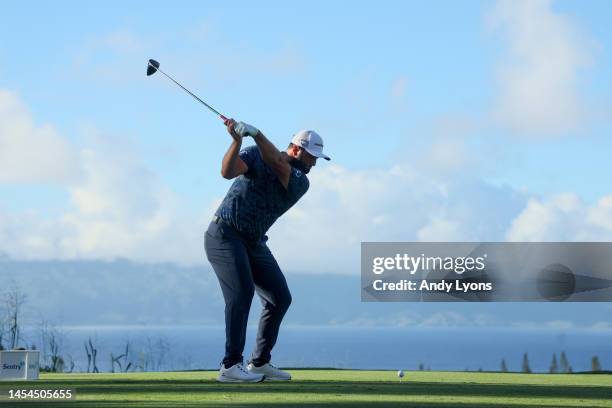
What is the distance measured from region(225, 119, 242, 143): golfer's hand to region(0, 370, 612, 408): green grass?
193 centimetres

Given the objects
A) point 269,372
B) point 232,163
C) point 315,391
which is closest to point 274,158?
point 232,163

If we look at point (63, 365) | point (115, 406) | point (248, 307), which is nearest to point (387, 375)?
point (248, 307)

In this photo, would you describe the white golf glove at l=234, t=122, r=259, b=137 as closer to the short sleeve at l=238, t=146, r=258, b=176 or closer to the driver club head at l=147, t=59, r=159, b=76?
the short sleeve at l=238, t=146, r=258, b=176

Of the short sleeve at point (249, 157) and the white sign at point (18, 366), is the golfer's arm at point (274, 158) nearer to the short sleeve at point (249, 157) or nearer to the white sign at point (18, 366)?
the short sleeve at point (249, 157)

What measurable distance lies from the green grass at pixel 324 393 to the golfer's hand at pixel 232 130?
6.34 feet

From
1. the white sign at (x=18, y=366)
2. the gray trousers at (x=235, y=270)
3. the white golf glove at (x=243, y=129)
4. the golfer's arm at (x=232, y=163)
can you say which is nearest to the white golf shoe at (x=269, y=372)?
the gray trousers at (x=235, y=270)

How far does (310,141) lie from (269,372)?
7.09 feet

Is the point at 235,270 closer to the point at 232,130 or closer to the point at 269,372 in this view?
the point at 269,372

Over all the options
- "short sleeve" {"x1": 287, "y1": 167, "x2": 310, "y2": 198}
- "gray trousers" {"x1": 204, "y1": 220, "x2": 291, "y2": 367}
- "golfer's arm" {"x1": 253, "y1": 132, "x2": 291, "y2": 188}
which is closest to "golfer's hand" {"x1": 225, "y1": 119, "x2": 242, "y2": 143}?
"golfer's arm" {"x1": 253, "y1": 132, "x2": 291, "y2": 188}

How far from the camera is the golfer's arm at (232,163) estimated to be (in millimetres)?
9438

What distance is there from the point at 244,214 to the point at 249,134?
36.1 inches

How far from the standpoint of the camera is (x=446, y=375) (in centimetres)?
Answer: 1338

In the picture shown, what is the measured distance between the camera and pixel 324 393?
30.9 ft

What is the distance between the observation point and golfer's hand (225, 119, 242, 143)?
942 cm
